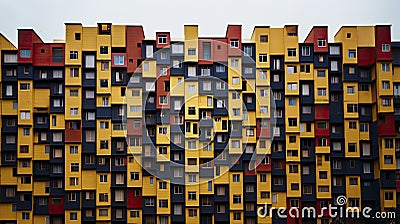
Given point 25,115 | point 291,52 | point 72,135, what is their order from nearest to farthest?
point 72,135, point 25,115, point 291,52

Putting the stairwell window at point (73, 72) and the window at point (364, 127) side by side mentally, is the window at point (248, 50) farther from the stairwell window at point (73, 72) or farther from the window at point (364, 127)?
the stairwell window at point (73, 72)

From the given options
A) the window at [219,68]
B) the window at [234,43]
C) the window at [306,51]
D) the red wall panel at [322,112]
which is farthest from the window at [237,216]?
the window at [306,51]

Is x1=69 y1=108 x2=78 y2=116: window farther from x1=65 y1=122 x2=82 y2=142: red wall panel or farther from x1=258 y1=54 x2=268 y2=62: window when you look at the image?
x1=258 y1=54 x2=268 y2=62: window

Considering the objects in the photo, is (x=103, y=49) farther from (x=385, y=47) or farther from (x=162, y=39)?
(x=385, y=47)

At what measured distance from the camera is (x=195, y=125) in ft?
119

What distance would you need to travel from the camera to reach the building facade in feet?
117

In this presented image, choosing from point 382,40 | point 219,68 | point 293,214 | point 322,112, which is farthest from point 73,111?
point 382,40

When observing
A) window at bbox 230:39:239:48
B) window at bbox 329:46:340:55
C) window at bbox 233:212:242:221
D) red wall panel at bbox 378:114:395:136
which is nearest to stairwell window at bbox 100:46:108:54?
window at bbox 230:39:239:48

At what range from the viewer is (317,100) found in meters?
36.3

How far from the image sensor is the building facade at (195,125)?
117 ft

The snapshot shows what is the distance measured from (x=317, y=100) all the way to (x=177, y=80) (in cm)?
619

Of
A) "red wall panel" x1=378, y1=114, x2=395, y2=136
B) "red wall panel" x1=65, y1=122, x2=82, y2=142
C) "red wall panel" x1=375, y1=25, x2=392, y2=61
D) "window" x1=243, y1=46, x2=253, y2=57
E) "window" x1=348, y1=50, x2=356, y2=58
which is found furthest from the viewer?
"window" x1=348, y1=50, x2=356, y2=58

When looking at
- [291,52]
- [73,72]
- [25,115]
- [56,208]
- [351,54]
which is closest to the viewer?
[56,208]

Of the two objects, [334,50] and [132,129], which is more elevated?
[334,50]
